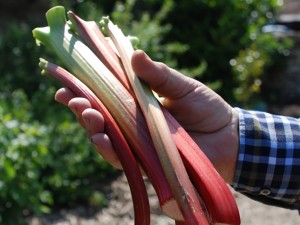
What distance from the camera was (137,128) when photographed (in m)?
1.95

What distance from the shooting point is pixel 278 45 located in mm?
6164

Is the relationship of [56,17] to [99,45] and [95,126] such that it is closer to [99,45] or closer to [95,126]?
[99,45]

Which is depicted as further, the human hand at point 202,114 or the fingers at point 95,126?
the human hand at point 202,114

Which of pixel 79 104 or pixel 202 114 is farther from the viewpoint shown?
pixel 202 114

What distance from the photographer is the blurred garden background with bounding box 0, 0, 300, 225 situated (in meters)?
3.43

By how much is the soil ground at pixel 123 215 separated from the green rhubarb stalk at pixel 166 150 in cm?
177

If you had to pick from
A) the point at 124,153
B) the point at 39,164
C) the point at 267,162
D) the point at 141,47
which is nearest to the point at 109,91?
the point at 124,153

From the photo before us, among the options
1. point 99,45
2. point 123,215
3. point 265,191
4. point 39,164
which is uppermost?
point 99,45

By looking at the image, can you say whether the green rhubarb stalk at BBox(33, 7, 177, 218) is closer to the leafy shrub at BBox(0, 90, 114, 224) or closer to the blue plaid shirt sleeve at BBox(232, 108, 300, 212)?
the blue plaid shirt sleeve at BBox(232, 108, 300, 212)

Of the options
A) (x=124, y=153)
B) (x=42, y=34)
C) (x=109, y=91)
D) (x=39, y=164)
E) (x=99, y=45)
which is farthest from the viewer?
(x=39, y=164)

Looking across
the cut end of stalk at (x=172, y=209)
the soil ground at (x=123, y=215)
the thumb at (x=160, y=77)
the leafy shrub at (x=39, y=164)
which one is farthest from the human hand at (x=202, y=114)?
the soil ground at (x=123, y=215)

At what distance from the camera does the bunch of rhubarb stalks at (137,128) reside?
1751 mm

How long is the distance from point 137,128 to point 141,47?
2.66 m

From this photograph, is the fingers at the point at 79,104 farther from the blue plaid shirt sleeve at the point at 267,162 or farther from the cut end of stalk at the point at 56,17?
the blue plaid shirt sleeve at the point at 267,162
